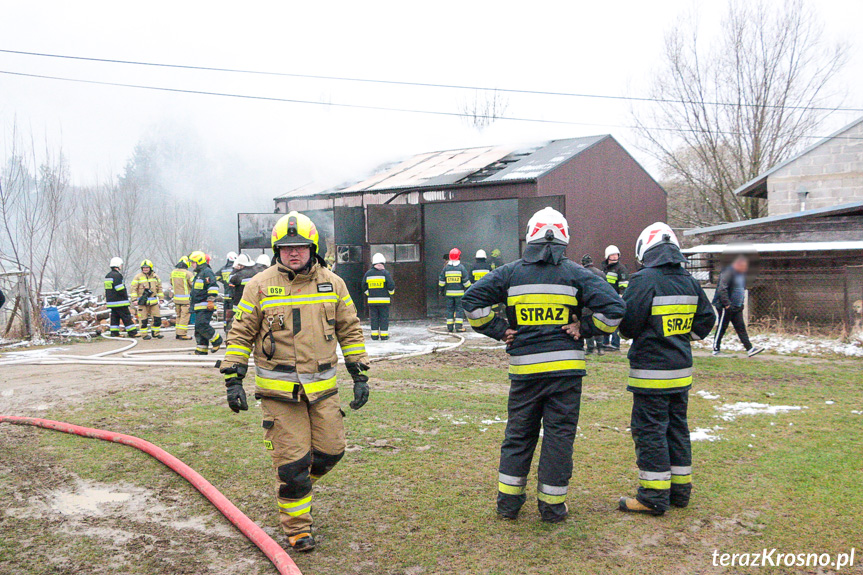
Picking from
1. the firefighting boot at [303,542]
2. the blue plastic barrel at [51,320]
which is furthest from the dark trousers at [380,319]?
the firefighting boot at [303,542]

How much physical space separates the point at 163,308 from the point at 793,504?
63.0 feet

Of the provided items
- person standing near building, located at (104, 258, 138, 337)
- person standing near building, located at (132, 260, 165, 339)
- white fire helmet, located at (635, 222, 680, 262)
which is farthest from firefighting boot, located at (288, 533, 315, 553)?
person standing near building, located at (104, 258, 138, 337)

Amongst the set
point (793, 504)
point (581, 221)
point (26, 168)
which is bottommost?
point (793, 504)

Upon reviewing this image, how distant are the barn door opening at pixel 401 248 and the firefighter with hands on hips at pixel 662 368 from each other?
13.1 m

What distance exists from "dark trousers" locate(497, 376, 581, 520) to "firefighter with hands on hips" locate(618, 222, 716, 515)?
1.67 feet

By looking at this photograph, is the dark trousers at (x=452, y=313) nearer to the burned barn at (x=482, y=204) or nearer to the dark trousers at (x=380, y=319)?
the dark trousers at (x=380, y=319)

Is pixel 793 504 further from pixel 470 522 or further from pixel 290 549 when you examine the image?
pixel 290 549

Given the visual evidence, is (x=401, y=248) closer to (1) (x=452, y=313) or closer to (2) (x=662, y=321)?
(1) (x=452, y=313)

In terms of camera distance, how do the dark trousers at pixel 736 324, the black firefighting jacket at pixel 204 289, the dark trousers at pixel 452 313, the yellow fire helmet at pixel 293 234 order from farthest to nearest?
the dark trousers at pixel 452 313
the black firefighting jacket at pixel 204 289
the dark trousers at pixel 736 324
the yellow fire helmet at pixel 293 234

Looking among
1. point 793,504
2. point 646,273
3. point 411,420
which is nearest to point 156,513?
point 411,420

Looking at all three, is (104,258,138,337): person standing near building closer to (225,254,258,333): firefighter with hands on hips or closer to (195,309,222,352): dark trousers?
(225,254,258,333): firefighter with hands on hips

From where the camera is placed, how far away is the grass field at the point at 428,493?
3.46 meters

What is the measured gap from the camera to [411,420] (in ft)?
21.1

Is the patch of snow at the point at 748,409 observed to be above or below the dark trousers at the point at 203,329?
below
